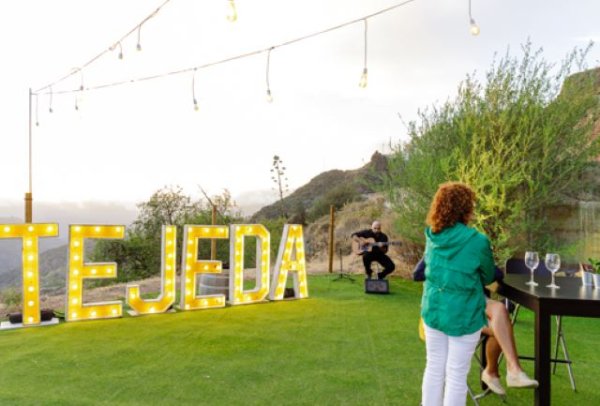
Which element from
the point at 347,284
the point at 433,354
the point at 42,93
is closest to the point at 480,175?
the point at 347,284

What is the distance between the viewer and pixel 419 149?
33.2 ft

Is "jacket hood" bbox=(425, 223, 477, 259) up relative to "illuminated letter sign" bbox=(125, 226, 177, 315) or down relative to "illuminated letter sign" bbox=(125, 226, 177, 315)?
up

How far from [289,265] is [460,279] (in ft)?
18.1

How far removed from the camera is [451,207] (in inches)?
100

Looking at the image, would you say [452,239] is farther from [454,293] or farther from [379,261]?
[379,261]

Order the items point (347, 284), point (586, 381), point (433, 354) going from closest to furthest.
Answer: point (433, 354)
point (586, 381)
point (347, 284)

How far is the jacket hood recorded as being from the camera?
2.50 meters

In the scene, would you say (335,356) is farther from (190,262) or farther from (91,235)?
(91,235)

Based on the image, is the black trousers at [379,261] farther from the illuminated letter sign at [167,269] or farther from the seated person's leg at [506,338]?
the seated person's leg at [506,338]

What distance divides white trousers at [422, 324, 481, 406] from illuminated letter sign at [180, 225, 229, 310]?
485 centimetres

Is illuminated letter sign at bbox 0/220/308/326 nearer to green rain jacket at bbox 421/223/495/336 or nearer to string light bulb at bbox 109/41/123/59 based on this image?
string light bulb at bbox 109/41/123/59

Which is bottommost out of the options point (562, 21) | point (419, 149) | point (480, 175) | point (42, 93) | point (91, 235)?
point (91, 235)

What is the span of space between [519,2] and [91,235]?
9.07 metres

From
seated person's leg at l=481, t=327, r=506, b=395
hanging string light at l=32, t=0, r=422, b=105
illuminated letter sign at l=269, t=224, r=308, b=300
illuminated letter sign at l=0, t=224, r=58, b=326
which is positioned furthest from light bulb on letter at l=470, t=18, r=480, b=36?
illuminated letter sign at l=0, t=224, r=58, b=326
